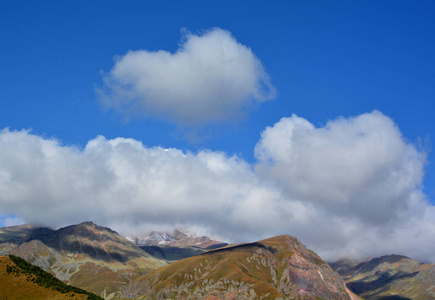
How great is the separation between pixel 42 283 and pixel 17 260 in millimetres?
14991

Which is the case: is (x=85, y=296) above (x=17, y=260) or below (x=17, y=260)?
below

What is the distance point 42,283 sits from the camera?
125500 millimetres

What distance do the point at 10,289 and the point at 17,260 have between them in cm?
1495

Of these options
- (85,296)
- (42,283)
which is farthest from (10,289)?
(85,296)

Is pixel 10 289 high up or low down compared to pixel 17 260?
down

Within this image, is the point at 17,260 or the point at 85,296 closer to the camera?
the point at 85,296

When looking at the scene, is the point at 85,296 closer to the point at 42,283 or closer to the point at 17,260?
the point at 42,283

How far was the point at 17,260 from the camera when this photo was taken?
133 meters

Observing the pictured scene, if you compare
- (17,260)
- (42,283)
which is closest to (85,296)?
(42,283)

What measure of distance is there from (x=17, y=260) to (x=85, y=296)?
2880cm

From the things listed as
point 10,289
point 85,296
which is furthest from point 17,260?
point 85,296

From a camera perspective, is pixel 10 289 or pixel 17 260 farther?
pixel 17 260

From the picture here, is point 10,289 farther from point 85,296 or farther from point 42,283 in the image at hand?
point 85,296
